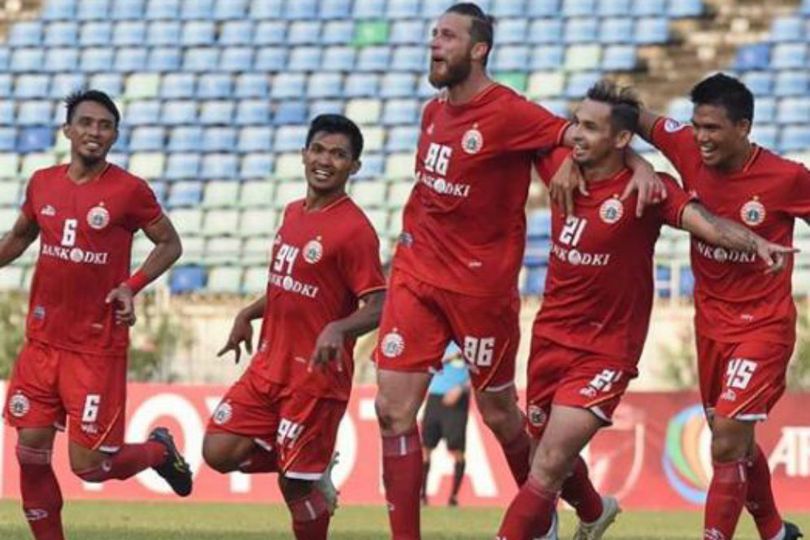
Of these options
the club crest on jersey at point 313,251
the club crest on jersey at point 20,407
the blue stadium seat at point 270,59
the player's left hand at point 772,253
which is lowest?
the club crest on jersey at point 20,407

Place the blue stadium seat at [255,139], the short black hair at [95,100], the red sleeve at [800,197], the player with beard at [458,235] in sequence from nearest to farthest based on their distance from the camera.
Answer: the player with beard at [458,235], the red sleeve at [800,197], the short black hair at [95,100], the blue stadium seat at [255,139]

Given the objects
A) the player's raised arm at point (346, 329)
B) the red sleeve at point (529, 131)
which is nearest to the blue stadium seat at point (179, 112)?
the player's raised arm at point (346, 329)

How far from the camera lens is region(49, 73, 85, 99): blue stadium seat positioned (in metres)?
30.5

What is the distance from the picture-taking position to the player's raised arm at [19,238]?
38.2 ft

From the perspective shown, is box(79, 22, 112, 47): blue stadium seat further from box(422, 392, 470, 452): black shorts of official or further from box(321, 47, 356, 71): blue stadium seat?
box(422, 392, 470, 452): black shorts of official

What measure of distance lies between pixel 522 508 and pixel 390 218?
17.0 metres

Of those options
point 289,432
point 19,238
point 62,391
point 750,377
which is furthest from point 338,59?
point 750,377

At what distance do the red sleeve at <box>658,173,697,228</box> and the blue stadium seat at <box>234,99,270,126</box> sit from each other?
19.6m

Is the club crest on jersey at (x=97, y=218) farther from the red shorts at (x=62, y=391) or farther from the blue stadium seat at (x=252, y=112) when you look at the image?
the blue stadium seat at (x=252, y=112)

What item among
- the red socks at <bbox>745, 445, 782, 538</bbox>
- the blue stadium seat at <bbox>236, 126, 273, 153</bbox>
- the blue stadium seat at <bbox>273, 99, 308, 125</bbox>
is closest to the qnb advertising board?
the blue stadium seat at <bbox>236, 126, 273, 153</bbox>

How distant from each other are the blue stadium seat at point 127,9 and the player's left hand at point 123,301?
2021cm

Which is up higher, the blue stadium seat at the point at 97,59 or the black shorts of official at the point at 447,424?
the blue stadium seat at the point at 97,59

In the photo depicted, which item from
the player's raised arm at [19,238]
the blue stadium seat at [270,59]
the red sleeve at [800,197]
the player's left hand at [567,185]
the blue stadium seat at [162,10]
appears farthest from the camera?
the blue stadium seat at [162,10]

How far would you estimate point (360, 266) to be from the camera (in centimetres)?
1080
